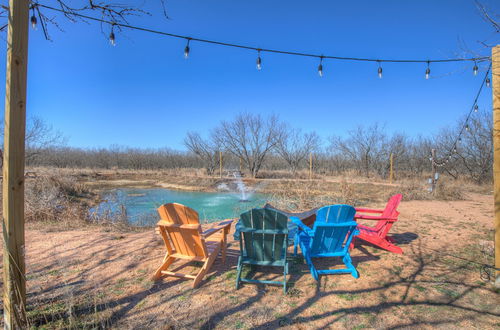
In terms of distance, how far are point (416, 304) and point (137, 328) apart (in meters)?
2.66

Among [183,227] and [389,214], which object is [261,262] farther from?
[389,214]

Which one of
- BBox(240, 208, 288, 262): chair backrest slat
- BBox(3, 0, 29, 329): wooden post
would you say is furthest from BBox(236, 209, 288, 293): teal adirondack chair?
BBox(3, 0, 29, 329): wooden post

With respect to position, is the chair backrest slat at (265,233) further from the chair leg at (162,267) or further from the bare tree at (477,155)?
the bare tree at (477,155)

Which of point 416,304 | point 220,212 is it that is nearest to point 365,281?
point 416,304

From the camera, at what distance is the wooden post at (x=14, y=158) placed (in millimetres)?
1853

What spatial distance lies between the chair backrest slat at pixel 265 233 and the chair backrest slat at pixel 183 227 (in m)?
0.55

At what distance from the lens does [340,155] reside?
23141 mm

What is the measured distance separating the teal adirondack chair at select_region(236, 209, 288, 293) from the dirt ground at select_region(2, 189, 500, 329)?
0.28 meters

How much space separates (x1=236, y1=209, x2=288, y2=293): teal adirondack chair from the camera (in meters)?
2.86

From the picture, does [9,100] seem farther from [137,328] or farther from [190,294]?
[190,294]

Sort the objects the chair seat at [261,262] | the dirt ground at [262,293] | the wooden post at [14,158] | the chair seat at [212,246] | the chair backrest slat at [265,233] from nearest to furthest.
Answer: the wooden post at [14,158] → the dirt ground at [262,293] → the chair backrest slat at [265,233] → the chair seat at [261,262] → the chair seat at [212,246]

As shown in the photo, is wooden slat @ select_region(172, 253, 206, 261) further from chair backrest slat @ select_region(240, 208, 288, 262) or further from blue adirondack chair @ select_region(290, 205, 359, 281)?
blue adirondack chair @ select_region(290, 205, 359, 281)

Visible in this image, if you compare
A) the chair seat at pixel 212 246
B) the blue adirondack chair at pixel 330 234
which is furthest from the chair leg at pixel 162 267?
the blue adirondack chair at pixel 330 234

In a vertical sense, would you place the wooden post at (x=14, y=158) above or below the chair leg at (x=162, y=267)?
above
